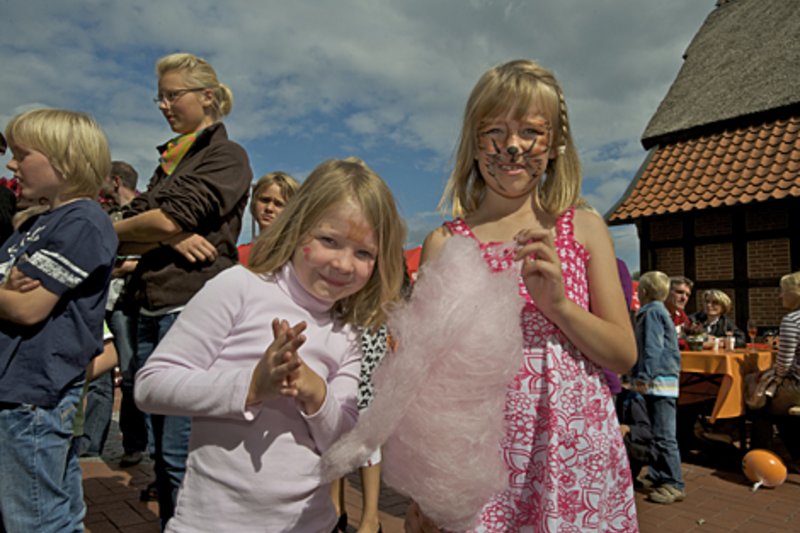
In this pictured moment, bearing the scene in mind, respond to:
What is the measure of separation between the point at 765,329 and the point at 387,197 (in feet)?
32.7

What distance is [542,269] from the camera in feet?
4.02

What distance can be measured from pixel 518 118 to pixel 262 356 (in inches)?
33.1

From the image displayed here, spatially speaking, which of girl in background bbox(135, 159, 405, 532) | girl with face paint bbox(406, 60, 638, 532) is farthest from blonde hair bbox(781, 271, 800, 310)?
girl in background bbox(135, 159, 405, 532)

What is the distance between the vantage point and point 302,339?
1021mm

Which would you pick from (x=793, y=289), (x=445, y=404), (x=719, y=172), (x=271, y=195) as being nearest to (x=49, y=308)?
(x=445, y=404)

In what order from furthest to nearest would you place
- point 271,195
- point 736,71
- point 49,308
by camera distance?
point 736,71
point 271,195
point 49,308

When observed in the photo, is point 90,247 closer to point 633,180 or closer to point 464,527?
point 464,527

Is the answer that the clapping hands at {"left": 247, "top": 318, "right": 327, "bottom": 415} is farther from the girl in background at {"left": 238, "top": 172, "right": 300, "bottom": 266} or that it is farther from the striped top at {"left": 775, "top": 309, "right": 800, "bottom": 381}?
the striped top at {"left": 775, "top": 309, "right": 800, "bottom": 381}

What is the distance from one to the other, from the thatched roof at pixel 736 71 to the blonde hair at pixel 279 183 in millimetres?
9440

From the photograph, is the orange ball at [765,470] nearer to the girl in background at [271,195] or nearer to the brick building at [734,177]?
the girl in background at [271,195]

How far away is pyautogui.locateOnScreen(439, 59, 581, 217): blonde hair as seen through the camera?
143 cm

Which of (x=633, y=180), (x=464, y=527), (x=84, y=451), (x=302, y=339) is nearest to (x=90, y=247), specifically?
(x=302, y=339)

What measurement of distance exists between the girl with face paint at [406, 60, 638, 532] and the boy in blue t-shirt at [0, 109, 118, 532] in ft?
3.82

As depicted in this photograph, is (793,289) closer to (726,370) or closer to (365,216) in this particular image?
(726,370)
